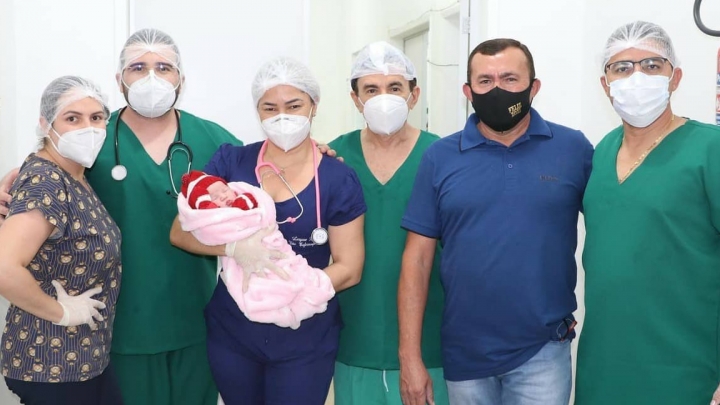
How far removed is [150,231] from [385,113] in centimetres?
78

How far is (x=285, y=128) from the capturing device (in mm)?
1704

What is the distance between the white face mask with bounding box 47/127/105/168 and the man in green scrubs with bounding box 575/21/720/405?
1273mm

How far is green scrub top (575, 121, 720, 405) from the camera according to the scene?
Result: 54.9 inches

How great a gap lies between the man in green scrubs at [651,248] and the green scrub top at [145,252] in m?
1.16

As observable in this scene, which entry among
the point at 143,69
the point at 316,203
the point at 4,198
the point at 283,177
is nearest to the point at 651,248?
the point at 316,203

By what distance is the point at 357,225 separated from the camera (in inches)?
67.6

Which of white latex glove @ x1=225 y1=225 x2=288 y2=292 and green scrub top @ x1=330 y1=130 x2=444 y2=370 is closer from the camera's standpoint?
white latex glove @ x1=225 y1=225 x2=288 y2=292

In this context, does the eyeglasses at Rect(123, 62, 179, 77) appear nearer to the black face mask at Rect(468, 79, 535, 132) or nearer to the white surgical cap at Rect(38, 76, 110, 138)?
the white surgical cap at Rect(38, 76, 110, 138)

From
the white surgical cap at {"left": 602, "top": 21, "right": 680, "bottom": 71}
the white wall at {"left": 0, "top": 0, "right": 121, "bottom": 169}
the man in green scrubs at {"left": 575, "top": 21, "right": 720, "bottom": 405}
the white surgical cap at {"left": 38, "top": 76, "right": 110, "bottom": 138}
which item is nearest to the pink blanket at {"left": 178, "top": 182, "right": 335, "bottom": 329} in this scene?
the white surgical cap at {"left": 38, "top": 76, "right": 110, "bottom": 138}

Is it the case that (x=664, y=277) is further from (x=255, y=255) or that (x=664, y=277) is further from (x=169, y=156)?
(x=169, y=156)

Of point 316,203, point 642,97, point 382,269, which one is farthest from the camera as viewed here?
point 382,269

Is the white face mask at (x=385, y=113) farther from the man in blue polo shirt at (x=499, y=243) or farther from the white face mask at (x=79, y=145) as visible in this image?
the white face mask at (x=79, y=145)

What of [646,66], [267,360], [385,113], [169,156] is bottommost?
[267,360]

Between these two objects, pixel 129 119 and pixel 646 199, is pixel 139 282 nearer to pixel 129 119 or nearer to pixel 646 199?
pixel 129 119
